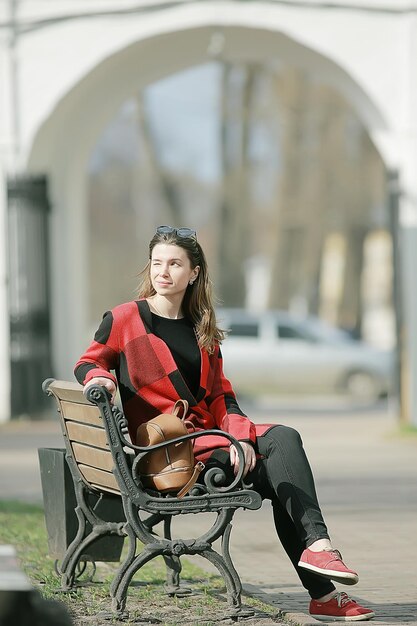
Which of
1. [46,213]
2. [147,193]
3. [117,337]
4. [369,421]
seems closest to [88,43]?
[46,213]

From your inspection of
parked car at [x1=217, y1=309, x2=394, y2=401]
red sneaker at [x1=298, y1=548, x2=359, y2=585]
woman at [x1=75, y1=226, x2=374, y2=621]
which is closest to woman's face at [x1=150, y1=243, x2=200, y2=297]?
woman at [x1=75, y1=226, x2=374, y2=621]

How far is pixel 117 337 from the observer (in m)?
6.05

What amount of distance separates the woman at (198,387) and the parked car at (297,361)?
19.3 meters

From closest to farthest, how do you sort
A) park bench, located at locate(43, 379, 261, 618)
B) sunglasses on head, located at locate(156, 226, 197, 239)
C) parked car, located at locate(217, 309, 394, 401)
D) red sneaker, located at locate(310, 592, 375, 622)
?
park bench, located at locate(43, 379, 261, 618)
red sneaker, located at locate(310, 592, 375, 622)
sunglasses on head, located at locate(156, 226, 197, 239)
parked car, located at locate(217, 309, 394, 401)

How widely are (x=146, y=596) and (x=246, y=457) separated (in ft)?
3.16

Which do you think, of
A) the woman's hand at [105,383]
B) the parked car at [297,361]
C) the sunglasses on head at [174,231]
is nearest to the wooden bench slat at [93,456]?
the woman's hand at [105,383]

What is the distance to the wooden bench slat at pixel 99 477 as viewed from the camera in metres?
5.83

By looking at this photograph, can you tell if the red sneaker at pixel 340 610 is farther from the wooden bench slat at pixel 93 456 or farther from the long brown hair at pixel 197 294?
the long brown hair at pixel 197 294

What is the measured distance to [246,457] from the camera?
5.74 m

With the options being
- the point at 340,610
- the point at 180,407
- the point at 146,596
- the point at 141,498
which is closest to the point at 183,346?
the point at 180,407

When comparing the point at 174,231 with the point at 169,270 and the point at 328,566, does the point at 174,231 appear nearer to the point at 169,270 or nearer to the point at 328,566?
the point at 169,270

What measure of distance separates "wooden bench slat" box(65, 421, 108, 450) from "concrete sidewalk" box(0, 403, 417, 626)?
1005 mm

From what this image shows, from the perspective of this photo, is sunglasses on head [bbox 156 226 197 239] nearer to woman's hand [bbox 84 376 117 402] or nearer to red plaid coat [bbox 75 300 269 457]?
red plaid coat [bbox 75 300 269 457]

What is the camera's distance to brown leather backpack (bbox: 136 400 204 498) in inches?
223
